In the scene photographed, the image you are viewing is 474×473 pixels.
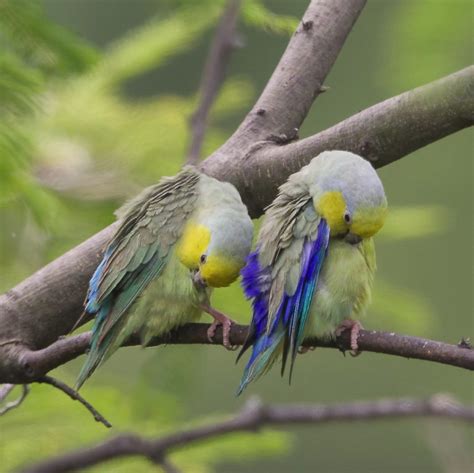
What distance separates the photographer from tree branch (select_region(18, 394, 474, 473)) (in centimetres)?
108

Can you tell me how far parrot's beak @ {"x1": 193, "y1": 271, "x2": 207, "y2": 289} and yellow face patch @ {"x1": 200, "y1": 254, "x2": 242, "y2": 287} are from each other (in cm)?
1

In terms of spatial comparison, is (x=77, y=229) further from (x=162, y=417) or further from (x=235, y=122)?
(x=235, y=122)

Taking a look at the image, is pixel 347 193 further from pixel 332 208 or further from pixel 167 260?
pixel 167 260

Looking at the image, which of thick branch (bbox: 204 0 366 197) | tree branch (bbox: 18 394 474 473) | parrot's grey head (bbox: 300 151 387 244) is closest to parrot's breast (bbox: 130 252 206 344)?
thick branch (bbox: 204 0 366 197)

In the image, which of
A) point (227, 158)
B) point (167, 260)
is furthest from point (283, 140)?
point (167, 260)

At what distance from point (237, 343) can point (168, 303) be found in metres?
0.25

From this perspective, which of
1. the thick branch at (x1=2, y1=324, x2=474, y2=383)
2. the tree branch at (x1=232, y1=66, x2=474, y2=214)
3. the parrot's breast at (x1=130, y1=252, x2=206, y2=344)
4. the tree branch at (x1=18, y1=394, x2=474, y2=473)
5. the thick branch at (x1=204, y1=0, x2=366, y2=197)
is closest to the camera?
the tree branch at (x1=18, y1=394, x2=474, y2=473)

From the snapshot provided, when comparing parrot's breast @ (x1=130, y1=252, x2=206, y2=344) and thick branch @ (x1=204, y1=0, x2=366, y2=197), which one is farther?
thick branch @ (x1=204, y1=0, x2=366, y2=197)

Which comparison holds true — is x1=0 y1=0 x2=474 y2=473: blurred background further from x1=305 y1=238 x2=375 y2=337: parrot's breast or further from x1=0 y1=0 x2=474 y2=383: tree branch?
x1=305 y1=238 x2=375 y2=337: parrot's breast

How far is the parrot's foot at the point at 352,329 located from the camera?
2.70 m

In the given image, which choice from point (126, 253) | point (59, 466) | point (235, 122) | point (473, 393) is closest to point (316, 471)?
point (473, 393)

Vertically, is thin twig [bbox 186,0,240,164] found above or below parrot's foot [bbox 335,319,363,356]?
above

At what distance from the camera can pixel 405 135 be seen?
9.09 ft

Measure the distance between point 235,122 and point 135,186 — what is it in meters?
6.41
